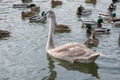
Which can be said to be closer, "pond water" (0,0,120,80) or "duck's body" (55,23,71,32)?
"pond water" (0,0,120,80)

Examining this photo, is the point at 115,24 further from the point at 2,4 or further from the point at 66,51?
the point at 2,4

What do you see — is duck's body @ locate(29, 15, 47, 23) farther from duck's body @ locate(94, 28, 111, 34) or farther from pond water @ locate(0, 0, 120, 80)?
duck's body @ locate(94, 28, 111, 34)

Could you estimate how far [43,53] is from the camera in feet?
62.2

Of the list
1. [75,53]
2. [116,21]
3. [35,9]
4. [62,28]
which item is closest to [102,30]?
[62,28]

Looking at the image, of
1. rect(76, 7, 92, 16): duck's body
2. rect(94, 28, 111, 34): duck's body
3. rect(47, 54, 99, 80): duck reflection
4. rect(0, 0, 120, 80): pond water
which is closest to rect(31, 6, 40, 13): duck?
rect(0, 0, 120, 80): pond water

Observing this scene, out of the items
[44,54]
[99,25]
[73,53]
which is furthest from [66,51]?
[99,25]

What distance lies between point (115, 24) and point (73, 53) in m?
8.39

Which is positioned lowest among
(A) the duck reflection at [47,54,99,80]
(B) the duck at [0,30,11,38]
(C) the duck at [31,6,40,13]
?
(A) the duck reflection at [47,54,99,80]

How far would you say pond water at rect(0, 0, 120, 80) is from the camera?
52.1 ft

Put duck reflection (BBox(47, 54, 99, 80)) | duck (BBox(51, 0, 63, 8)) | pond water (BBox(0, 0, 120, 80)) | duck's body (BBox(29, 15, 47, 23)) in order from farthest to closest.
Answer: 1. duck (BBox(51, 0, 63, 8))
2. duck's body (BBox(29, 15, 47, 23))
3. duck reflection (BBox(47, 54, 99, 80))
4. pond water (BBox(0, 0, 120, 80))

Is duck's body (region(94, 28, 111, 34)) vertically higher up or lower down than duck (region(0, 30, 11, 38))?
lower down

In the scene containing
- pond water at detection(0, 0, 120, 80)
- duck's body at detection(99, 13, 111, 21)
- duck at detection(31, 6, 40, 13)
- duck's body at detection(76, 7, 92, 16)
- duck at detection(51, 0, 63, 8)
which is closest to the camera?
pond water at detection(0, 0, 120, 80)

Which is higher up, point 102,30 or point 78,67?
point 102,30

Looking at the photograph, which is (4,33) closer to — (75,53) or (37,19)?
(37,19)
